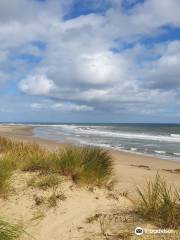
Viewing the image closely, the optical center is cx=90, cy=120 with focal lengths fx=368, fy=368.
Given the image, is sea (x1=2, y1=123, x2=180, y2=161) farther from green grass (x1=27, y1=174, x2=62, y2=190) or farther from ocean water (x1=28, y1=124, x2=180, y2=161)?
green grass (x1=27, y1=174, x2=62, y2=190)

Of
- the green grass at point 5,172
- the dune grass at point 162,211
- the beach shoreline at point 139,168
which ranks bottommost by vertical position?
the beach shoreline at point 139,168

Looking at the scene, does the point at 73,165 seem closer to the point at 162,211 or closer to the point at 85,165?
the point at 85,165

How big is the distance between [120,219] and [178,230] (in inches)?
42.9

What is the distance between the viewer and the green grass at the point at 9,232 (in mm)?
5043

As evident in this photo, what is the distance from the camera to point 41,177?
7.67m

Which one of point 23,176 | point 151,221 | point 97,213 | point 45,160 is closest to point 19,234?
point 97,213

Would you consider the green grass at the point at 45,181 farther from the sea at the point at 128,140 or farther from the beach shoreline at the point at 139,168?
the sea at the point at 128,140

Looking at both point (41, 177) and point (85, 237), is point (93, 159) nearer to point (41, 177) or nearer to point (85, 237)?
point (41, 177)

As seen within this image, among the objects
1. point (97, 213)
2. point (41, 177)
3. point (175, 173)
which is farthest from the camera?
point (175, 173)

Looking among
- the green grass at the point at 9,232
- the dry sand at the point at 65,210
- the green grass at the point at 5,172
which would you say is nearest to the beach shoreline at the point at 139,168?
the dry sand at the point at 65,210

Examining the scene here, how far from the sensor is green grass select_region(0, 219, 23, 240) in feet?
16.5

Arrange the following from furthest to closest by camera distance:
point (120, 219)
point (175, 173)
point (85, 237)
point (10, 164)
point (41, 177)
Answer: point (175, 173) < point (10, 164) < point (41, 177) < point (120, 219) < point (85, 237)

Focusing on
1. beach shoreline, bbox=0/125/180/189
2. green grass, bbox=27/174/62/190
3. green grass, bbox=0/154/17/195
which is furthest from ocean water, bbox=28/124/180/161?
green grass, bbox=27/174/62/190

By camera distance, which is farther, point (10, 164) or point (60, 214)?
point (10, 164)
